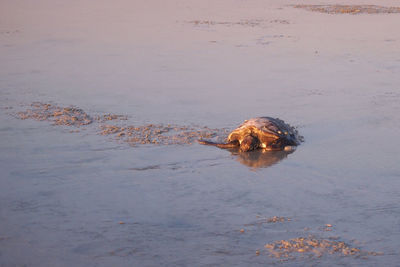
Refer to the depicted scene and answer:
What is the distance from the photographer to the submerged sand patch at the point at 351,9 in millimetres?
21750

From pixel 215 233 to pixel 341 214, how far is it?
1.25 metres

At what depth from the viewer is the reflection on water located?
699 centimetres

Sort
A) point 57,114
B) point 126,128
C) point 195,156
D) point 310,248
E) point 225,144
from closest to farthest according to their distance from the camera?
point 310,248, point 195,156, point 225,144, point 126,128, point 57,114

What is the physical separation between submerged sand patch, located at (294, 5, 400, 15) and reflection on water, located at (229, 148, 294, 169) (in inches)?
610

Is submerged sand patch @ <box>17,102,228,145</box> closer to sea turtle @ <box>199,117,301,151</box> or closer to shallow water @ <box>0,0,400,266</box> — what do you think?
shallow water @ <box>0,0,400,266</box>

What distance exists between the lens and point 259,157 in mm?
7262

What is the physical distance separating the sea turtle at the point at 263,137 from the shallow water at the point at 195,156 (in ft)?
0.66

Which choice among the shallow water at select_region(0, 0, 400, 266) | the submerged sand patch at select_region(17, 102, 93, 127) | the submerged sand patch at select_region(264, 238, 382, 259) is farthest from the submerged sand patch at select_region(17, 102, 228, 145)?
the submerged sand patch at select_region(264, 238, 382, 259)

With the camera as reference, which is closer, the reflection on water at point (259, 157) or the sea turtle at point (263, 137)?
the reflection on water at point (259, 157)

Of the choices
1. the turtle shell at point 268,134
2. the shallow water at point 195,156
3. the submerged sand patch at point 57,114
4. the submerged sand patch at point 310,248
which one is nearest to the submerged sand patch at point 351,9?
the shallow water at point 195,156

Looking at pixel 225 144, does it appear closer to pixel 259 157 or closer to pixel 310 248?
pixel 259 157

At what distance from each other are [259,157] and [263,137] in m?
0.38

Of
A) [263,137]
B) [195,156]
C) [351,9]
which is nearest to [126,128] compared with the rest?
[195,156]

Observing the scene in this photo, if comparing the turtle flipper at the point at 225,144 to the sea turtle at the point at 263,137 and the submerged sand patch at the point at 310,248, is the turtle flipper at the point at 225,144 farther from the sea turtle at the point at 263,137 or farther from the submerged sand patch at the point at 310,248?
the submerged sand patch at the point at 310,248
